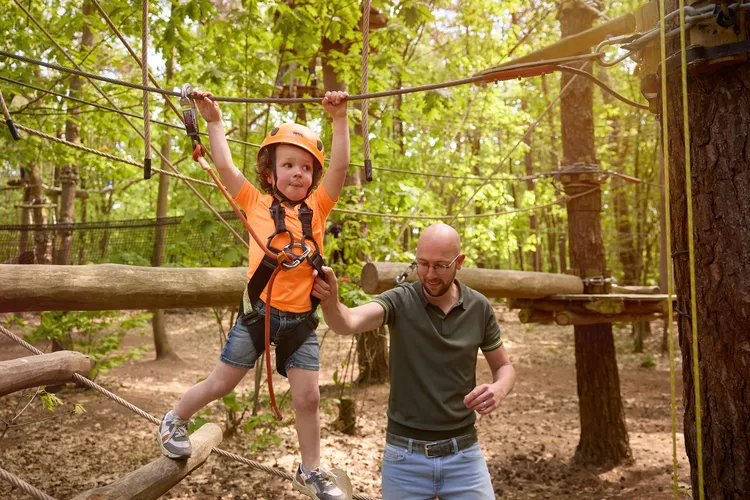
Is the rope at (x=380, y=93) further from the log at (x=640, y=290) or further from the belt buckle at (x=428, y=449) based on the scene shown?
the log at (x=640, y=290)

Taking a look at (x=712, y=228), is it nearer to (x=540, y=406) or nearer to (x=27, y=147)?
(x=27, y=147)

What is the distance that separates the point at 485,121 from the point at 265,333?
12.1 meters

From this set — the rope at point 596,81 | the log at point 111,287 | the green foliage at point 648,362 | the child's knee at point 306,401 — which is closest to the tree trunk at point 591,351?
the rope at point 596,81

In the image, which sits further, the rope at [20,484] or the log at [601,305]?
the log at [601,305]

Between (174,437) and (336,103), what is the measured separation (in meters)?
1.51

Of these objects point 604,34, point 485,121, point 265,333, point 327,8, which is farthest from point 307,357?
point 485,121

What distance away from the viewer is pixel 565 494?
6.00 m

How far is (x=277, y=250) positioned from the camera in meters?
2.30

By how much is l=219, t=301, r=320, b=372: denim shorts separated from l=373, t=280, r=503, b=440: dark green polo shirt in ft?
1.31

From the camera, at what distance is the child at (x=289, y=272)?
2.35 metres

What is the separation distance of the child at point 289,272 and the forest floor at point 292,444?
171 cm

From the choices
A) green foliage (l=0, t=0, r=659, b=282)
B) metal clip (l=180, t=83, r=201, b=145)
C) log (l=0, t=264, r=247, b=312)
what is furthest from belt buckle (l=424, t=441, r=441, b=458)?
green foliage (l=0, t=0, r=659, b=282)

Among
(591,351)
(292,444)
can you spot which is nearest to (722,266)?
(591,351)

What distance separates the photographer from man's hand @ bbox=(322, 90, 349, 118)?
2379mm
